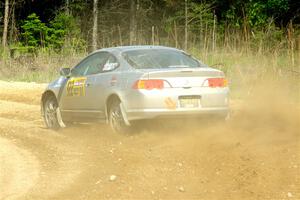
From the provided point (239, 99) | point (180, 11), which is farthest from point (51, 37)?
point (239, 99)

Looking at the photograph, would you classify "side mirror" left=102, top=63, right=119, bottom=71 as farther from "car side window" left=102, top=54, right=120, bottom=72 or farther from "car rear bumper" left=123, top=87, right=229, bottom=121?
"car rear bumper" left=123, top=87, right=229, bottom=121

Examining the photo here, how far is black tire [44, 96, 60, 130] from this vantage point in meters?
12.9

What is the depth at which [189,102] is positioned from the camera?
10.5m

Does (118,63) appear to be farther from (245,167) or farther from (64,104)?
(245,167)

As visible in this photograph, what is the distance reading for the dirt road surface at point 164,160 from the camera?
7355mm

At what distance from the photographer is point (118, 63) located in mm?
11297

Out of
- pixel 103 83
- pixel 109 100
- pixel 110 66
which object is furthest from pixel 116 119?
pixel 110 66

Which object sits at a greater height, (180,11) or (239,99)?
(180,11)

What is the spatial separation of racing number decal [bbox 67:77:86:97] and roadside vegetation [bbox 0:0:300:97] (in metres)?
5.26

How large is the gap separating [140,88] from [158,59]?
1.00m

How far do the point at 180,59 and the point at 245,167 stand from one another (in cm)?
372

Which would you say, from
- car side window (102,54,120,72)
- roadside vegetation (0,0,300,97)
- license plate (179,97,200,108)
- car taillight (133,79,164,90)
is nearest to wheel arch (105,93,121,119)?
car side window (102,54,120,72)

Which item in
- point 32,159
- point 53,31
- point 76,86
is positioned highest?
point 53,31

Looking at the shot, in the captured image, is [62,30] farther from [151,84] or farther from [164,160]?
[164,160]
